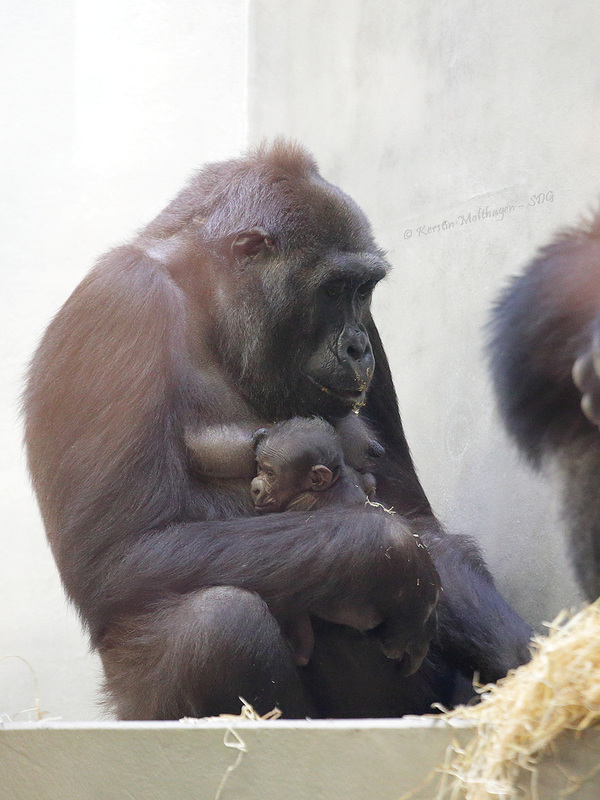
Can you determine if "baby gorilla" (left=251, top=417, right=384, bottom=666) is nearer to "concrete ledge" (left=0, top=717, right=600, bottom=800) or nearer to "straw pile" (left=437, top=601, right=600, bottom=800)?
"concrete ledge" (left=0, top=717, right=600, bottom=800)

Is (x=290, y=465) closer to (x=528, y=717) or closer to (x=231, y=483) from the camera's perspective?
(x=231, y=483)


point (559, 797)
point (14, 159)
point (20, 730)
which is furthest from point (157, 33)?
point (559, 797)

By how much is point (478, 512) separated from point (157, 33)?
253cm

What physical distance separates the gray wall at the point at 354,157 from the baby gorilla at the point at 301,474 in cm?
54

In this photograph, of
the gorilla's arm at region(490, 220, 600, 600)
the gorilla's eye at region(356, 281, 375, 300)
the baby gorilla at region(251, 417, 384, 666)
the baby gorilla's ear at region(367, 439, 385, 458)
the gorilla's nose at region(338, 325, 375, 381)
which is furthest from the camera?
the baby gorilla's ear at region(367, 439, 385, 458)

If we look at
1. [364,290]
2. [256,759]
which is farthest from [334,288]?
[256,759]

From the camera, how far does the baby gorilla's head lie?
2146mm

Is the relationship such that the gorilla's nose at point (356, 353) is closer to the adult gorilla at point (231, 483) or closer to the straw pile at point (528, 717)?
the adult gorilla at point (231, 483)

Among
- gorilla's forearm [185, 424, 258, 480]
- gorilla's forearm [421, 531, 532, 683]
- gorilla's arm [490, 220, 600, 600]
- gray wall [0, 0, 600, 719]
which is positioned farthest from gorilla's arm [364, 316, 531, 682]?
gorilla's forearm [185, 424, 258, 480]

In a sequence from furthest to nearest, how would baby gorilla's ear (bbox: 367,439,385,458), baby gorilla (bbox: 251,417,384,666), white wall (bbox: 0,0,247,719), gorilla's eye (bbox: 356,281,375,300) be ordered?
white wall (bbox: 0,0,247,719)
baby gorilla's ear (bbox: 367,439,385,458)
gorilla's eye (bbox: 356,281,375,300)
baby gorilla (bbox: 251,417,384,666)

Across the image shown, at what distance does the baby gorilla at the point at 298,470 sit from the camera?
215cm

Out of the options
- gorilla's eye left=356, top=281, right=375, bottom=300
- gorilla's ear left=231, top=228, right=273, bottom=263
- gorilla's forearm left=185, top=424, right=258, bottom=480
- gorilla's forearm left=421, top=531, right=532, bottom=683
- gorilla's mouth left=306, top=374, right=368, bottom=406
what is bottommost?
gorilla's forearm left=421, top=531, right=532, bottom=683

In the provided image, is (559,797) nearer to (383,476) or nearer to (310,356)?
(310,356)

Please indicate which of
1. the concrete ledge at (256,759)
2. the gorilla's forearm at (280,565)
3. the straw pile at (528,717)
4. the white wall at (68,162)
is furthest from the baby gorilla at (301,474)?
the white wall at (68,162)
